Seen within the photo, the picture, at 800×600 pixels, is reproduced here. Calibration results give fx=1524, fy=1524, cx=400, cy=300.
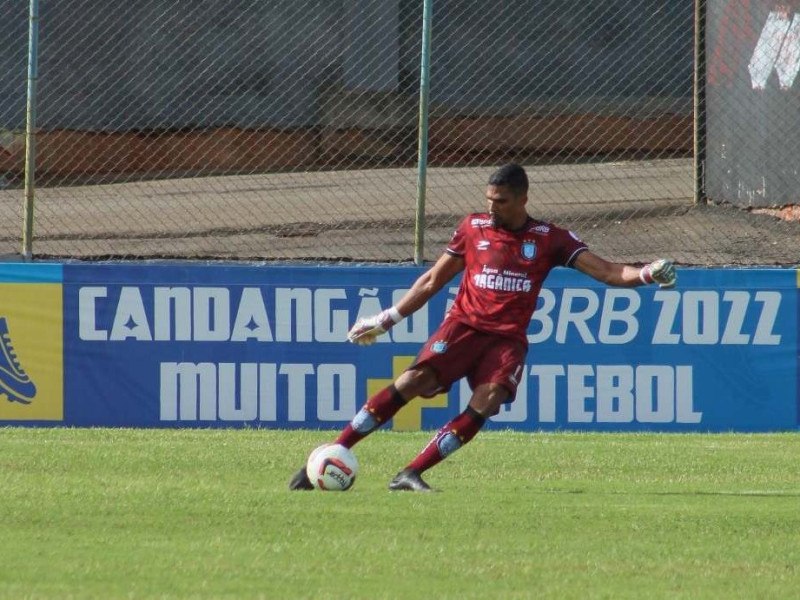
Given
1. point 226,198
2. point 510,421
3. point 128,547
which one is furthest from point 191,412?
point 128,547

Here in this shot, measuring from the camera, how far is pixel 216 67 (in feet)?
57.5

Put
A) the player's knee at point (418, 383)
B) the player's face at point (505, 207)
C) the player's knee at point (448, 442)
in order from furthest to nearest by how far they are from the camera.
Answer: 1. the player's knee at point (418, 383)
2. the player's face at point (505, 207)
3. the player's knee at point (448, 442)

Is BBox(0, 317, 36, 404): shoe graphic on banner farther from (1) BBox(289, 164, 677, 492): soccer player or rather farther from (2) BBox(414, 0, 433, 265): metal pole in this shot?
(1) BBox(289, 164, 677, 492): soccer player

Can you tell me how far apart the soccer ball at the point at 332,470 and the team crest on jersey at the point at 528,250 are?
1.46 m

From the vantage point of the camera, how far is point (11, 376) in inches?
478

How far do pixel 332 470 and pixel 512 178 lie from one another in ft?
5.97

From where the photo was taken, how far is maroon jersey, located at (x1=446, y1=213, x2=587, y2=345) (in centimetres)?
835

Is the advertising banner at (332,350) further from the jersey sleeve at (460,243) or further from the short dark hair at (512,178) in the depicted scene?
the short dark hair at (512,178)

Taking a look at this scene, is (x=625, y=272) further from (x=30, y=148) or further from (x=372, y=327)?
(x=30, y=148)

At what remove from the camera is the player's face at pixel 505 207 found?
816 centimetres

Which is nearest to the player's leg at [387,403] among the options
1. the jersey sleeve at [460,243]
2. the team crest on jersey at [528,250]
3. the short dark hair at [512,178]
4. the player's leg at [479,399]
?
the player's leg at [479,399]

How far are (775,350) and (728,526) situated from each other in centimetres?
578

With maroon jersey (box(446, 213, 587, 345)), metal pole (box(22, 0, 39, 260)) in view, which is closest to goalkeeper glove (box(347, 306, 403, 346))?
maroon jersey (box(446, 213, 587, 345))

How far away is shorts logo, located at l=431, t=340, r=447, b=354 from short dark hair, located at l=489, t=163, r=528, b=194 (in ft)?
3.01
